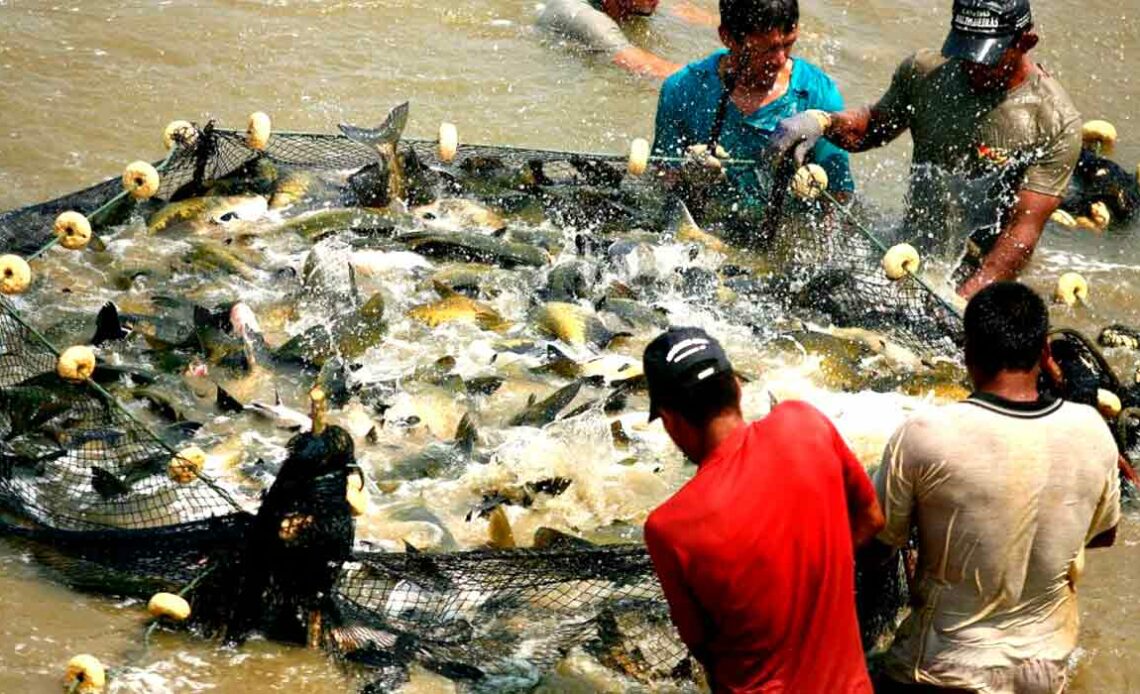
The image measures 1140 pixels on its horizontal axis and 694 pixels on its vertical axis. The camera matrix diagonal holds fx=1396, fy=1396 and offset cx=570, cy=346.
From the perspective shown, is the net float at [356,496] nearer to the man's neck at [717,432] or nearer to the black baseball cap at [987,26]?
the man's neck at [717,432]

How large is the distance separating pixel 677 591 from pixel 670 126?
13.2 ft

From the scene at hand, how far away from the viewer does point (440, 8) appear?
10.2 meters

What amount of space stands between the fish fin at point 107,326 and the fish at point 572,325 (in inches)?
65.7

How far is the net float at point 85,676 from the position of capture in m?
3.72

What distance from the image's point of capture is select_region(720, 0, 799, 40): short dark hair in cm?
608

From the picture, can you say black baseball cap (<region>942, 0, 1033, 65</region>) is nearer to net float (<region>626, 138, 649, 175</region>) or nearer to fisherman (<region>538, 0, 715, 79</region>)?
net float (<region>626, 138, 649, 175</region>)

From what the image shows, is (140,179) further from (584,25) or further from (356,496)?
(584,25)

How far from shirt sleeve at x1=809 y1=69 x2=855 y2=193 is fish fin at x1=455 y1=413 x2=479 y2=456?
228cm

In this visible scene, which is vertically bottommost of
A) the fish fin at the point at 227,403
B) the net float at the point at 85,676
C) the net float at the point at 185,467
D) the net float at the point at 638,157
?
the net float at the point at 85,676

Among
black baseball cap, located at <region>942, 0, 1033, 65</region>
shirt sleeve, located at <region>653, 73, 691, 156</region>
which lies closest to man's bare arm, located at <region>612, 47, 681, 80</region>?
shirt sleeve, located at <region>653, 73, 691, 156</region>

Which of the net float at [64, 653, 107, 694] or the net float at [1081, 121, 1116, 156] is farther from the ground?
the net float at [1081, 121, 1116, 156]

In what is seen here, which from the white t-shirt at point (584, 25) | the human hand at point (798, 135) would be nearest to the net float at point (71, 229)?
the human hand at point (798, 135)

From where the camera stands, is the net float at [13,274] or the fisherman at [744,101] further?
the fisherman at [744,101]

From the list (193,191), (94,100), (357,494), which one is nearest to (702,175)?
(193,191)
